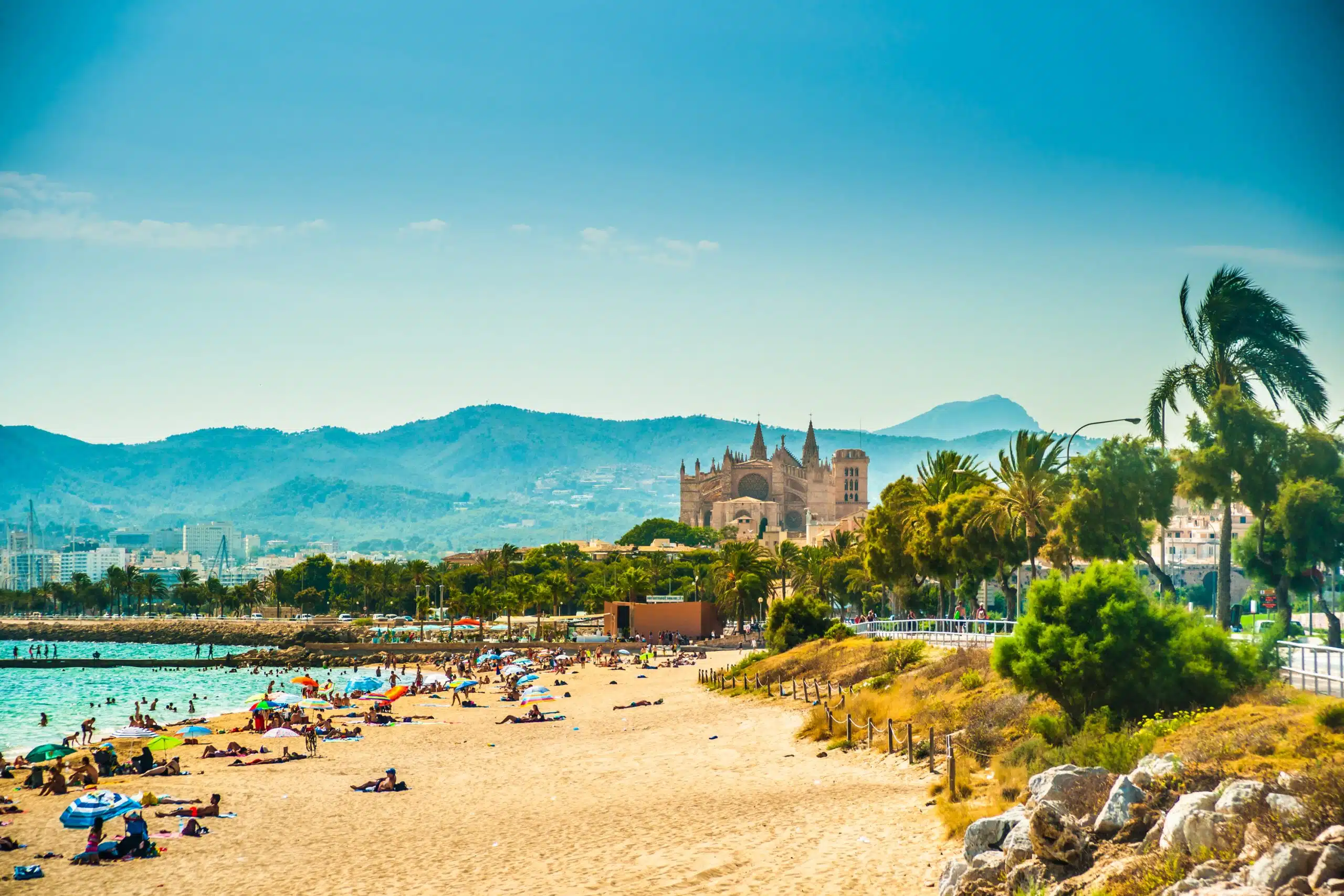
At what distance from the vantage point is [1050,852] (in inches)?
502

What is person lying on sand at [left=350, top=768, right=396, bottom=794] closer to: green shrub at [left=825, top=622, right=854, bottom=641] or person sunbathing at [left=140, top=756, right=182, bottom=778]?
person sunbathing at [left=140, top=756, right=182, bottom=778]

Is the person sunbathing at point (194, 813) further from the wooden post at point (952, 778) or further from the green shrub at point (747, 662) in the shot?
the green shrub at point (747, 662)

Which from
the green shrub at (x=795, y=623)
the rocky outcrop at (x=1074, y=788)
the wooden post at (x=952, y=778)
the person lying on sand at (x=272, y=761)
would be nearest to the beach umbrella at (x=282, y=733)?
the person lying on sand at (x=272, y=761)

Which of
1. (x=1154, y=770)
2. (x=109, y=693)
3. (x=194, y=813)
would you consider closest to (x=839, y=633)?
(x=194, y=813)

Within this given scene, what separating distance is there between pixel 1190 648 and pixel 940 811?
5.49m

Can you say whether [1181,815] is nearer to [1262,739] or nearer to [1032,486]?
[1262,739]

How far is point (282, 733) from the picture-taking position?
125 feet

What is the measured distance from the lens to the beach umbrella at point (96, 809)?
23.3 m

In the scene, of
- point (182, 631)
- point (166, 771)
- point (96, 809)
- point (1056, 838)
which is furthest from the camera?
point (182, 631)

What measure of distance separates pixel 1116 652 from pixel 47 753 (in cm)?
2941

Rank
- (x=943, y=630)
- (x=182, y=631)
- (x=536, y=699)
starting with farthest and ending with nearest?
(x=182, y=631) → (x=536, y=699) → (x=943, y=630)

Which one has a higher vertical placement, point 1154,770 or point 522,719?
point 1154,770

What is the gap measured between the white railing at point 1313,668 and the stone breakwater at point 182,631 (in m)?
112

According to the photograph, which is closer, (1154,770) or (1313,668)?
(1154,770)
